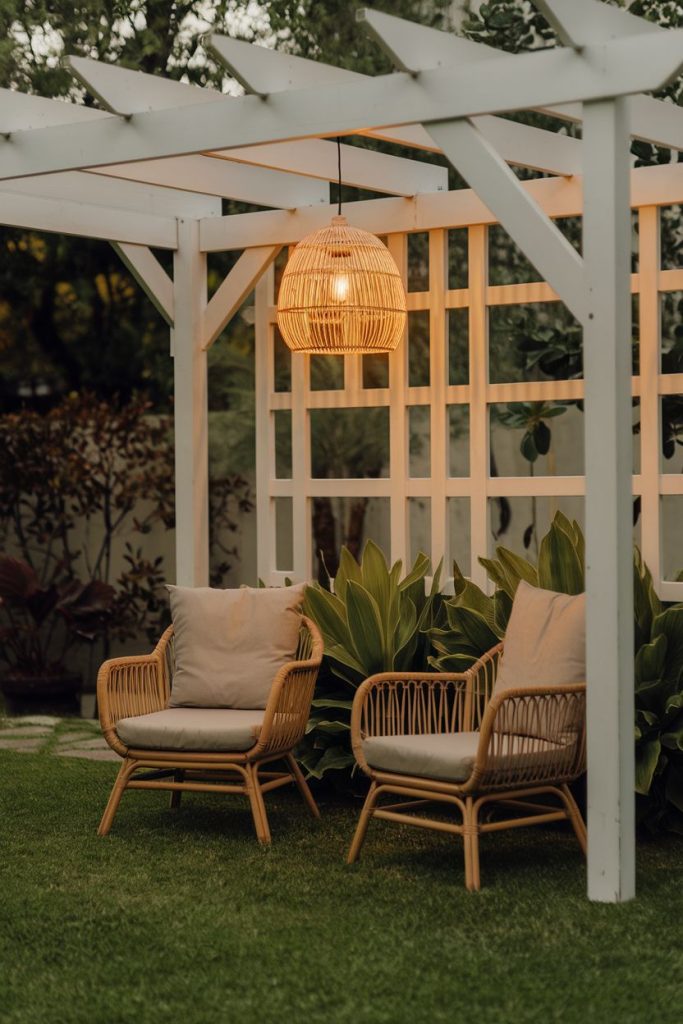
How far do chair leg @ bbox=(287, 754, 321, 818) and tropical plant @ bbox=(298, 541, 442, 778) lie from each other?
6.7 inches

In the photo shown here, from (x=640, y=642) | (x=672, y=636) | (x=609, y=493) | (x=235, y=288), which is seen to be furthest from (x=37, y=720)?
(x=609, y=493)

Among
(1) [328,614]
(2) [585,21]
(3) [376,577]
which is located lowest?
(1) [328,614]

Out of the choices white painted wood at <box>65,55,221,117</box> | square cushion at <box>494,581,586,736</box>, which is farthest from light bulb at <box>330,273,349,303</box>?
square cushion at <box>494,581,586,736</box>

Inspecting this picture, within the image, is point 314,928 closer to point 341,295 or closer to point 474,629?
point 474,629

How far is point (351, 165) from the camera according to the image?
596cm

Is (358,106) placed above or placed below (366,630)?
above

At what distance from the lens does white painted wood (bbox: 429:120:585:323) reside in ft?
13.9

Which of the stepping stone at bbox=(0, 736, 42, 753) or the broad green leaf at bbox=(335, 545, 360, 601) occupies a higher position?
the broad green leaf at bbox=(335, 545, 360, 601)

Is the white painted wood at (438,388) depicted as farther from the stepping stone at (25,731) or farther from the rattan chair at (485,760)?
the stepping stone at (25,731)

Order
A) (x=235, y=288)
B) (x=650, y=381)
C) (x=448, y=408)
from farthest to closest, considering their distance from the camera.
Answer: (x=448, y=408), (x=235, y=288), (x=650, y=381)

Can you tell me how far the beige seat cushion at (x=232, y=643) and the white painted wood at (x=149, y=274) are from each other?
1.69 metres

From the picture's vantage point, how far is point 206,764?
16.5ft

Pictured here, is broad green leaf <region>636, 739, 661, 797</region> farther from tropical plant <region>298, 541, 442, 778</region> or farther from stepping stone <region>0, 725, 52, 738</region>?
stepping stone <region>0, 725, 52, 738</region>

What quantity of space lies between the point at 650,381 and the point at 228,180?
1.96 m
